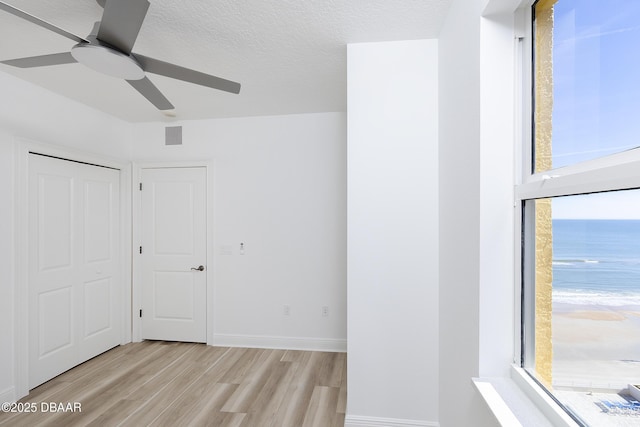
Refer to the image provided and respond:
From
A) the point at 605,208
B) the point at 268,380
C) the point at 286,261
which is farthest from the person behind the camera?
the point at 286,261

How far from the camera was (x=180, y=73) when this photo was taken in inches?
68.4

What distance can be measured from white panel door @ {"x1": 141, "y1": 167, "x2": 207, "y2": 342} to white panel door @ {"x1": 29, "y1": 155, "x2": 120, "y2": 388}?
1.08 feet

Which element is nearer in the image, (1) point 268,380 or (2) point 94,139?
(1) point 268,380

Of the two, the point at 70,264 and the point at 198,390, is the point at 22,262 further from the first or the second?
the point at 198,390

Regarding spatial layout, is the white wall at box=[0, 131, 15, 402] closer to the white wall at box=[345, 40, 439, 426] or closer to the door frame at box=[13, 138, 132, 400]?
the door frame at box=[13, 138, 132, 400]

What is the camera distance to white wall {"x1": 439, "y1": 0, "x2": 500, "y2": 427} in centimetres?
133

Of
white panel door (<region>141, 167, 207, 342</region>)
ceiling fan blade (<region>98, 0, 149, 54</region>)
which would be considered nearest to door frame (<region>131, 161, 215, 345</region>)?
white panel door (<region>141, 167, 207, 342</region>)

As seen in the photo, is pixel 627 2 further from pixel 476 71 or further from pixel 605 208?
pixel 476 71

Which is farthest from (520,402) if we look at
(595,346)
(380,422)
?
(380,422)

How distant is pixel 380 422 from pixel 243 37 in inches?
105

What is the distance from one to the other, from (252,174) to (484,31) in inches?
112

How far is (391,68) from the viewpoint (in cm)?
212

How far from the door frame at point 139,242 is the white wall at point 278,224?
6 centimetres

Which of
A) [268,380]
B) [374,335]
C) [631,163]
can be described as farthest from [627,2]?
[268,380]
